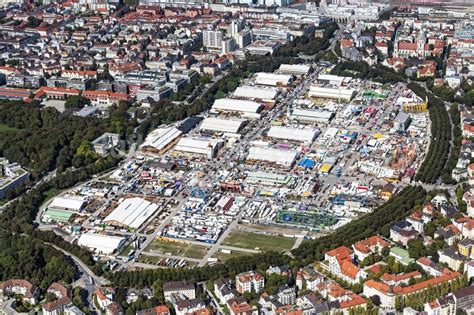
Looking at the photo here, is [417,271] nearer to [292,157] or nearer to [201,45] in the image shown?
[292,157]

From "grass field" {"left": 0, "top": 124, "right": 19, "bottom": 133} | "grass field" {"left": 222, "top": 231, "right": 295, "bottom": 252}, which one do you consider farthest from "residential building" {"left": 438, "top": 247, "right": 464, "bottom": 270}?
"grass field" {"left": 0, "top": 124, "right": 19, "bottom": 133}

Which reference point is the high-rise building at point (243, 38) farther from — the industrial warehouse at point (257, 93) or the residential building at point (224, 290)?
the residential building at point (224, 290)

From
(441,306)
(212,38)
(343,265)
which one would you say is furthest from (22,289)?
(212,38)

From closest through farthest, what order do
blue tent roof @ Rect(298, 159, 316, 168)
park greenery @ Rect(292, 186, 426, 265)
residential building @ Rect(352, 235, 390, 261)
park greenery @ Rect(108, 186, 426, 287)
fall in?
park greenery @ Rect(108, 186, 426, 287) → residential building @ Rect(352, 235, 390, 261) → park greenery @ Rect(292, 186, 426, 265) → blue tent roof @ Rect(298, 159, 316, 168)

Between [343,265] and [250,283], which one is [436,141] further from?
[250,283]

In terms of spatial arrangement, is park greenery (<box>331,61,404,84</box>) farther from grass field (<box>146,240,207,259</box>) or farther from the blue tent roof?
grass field (<box>146,240,207,259</box>)
